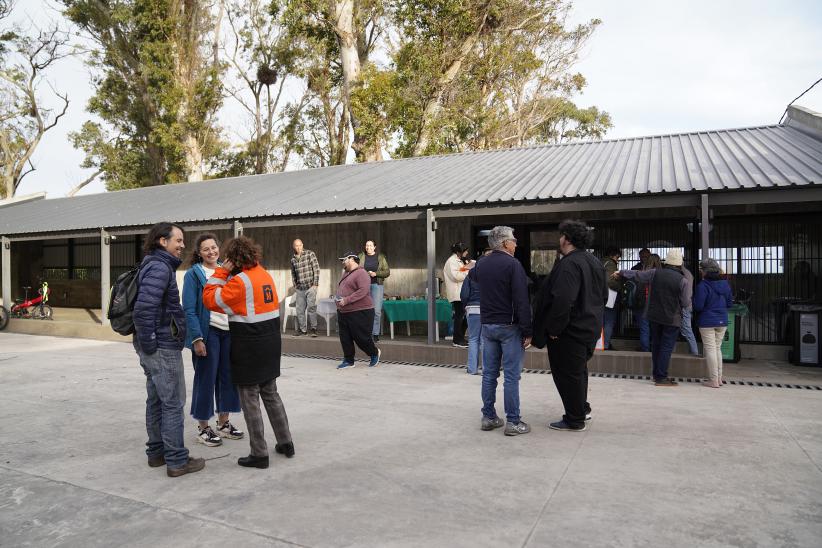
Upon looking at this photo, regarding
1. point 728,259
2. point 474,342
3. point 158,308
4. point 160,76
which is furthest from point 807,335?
point 160,76

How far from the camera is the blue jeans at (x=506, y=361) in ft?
16.4

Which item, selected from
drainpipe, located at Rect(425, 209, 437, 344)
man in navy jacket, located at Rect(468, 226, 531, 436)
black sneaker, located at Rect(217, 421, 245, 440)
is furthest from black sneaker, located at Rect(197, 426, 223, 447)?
drainpipe, located at Rect(425, 209, 437, 344)

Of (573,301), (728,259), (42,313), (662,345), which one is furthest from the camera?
(42,313)

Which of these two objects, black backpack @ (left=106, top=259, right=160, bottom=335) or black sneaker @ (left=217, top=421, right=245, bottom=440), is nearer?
black backpack @ (left=106, top=259, right=160, bottom=335)

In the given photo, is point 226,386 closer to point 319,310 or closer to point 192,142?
point 319,310

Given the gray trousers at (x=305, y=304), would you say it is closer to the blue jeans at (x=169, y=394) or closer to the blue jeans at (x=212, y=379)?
the blue jeans at (x=212, y=379)

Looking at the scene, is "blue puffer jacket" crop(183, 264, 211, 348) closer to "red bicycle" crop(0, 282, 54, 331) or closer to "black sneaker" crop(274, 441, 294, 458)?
"black sneaker" crop(274, 441, 294, 458)

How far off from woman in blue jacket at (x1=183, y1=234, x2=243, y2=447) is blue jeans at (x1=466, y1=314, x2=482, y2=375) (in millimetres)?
3527

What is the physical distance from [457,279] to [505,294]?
3.67 metres

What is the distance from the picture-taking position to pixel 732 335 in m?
8.40

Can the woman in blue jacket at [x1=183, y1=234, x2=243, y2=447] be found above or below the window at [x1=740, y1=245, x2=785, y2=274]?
below

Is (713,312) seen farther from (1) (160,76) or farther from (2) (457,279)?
(1) (160,76)

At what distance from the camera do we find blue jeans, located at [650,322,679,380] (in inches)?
275

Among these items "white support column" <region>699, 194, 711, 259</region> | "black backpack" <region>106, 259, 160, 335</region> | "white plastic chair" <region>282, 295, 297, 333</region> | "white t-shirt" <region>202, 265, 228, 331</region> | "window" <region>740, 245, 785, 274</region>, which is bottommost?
"white plastic chair" <region>282, 295, 297, 333</region>
